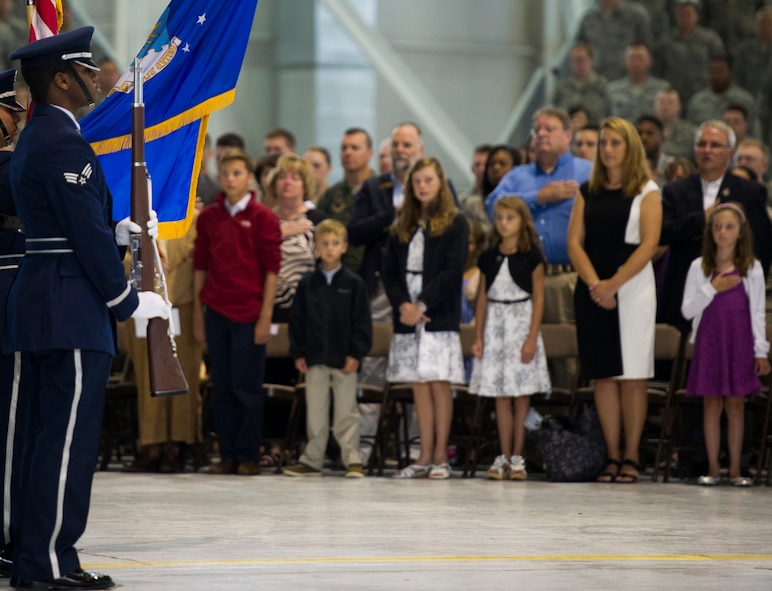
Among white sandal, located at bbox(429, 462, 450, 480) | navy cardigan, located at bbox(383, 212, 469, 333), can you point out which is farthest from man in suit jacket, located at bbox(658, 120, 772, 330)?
white sandal, located at bbox(429, 462, 450, 480)

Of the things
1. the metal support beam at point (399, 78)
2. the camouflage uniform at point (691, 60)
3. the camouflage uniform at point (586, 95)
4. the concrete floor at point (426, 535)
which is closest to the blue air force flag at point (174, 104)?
the concrete floor at point (426, 535)

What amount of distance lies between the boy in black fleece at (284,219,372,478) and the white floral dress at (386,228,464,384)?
0.22 m

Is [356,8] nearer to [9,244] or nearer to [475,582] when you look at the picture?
[9,244]

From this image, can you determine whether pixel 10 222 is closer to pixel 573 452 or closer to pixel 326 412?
pixel 326 412

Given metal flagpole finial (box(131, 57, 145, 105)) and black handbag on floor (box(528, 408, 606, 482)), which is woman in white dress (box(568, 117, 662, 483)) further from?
metal flagpole finial (box(131, 57, 145, 105))

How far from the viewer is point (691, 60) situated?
14.5 m

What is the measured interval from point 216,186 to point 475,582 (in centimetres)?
646

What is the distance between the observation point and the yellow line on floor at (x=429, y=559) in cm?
553

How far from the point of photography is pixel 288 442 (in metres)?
10.3

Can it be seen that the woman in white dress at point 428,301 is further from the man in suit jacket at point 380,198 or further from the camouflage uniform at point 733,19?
the camouflage uniform at point 733,19

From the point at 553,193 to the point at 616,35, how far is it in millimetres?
5236

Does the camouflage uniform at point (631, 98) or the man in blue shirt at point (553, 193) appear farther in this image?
the camouflage uniform at point (631, 98)

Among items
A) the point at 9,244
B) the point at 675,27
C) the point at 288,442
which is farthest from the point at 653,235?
the point at 675,27

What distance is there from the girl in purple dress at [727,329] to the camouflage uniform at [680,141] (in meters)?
3.96
